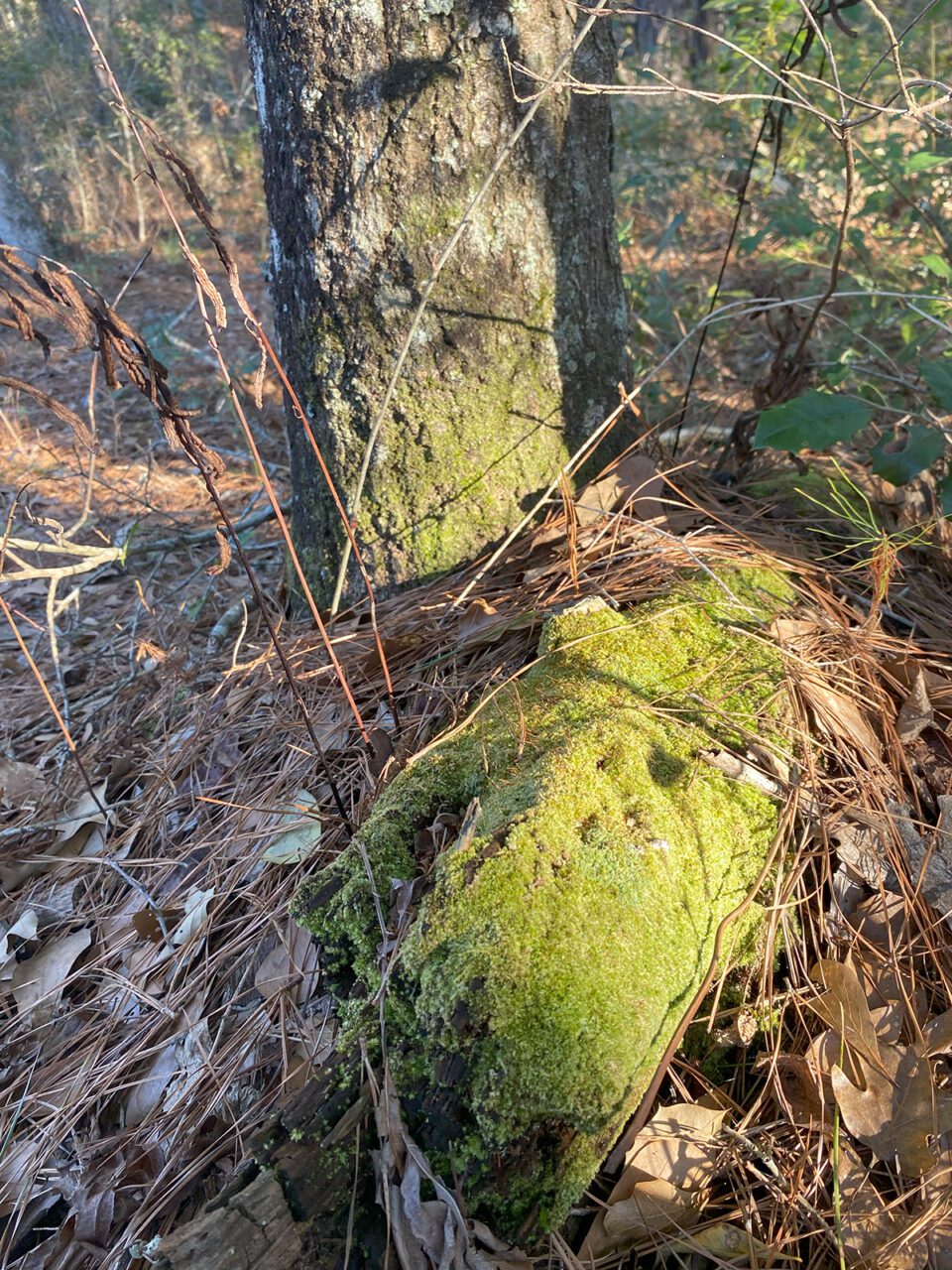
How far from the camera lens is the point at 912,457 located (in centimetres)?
207

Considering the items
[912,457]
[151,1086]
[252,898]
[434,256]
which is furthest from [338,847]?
[912,457]

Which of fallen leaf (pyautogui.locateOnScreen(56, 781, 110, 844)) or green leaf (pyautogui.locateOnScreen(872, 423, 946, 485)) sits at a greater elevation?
green leaf (pyautogui.locateOnScreen(872, 423, 946, 485))

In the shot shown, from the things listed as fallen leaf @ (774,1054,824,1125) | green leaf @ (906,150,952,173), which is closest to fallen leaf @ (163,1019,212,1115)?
fallen leaf @ (774,1054,824,1125)

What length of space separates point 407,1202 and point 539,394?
1.72 metres

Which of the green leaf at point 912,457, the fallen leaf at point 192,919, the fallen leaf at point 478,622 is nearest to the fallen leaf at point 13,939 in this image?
the fallen leaf at point 192,919

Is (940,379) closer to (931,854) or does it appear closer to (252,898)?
(931,854)

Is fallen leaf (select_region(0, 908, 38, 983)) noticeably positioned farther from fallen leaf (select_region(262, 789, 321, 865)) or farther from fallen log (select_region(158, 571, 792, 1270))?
fallen log (select_region(158, 571, 792, 1270))

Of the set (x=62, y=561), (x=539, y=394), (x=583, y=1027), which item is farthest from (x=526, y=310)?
(x=62, y=561)

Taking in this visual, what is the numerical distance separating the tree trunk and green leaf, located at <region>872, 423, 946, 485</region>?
2.42ft

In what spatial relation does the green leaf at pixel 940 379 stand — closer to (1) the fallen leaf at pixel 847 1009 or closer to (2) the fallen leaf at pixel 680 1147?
(1) the fallen leaf at pixel 847 1009

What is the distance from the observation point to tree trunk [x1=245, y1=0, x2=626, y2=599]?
1801 mm

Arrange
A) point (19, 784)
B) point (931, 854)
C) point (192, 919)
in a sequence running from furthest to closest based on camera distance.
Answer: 1. point (19, 784)
2. point (192, 919)
3. point (931, 854)

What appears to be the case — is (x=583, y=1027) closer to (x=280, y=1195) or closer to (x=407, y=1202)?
(x=407, y=1202)

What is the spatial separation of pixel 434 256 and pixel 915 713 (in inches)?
57.8
